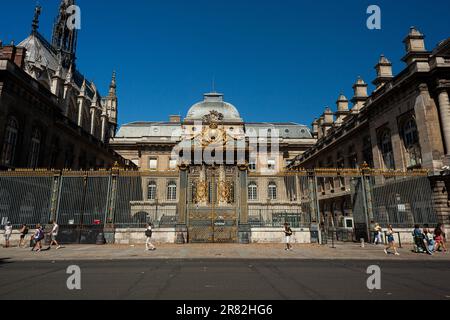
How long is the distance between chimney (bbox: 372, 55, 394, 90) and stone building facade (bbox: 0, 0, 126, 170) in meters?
32.0

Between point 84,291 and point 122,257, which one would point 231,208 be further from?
point 84,291

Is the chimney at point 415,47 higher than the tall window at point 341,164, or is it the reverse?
the chimney at point 415,47

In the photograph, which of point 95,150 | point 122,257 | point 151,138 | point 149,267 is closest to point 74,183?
point 122,257

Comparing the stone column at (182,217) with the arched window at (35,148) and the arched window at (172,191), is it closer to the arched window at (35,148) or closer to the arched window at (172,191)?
the arched window at (35,148)

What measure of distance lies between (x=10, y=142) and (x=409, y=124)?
31.4 m

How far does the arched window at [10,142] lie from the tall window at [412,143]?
Answer: 30900 millimetres

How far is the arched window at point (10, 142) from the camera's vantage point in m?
22.5

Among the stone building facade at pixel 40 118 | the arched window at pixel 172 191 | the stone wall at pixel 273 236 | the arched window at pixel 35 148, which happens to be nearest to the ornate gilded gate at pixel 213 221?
the stone wall at pixel 273 236

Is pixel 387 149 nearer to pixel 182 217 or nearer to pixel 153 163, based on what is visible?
pixel 182 217

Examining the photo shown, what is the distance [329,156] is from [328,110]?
9.47 m

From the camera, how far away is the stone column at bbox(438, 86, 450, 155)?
68.1 feet

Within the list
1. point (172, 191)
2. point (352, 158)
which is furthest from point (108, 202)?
point (352, 158)

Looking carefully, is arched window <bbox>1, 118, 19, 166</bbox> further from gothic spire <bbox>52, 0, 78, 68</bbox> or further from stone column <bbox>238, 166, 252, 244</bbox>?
gothic spire <bbox>52, 0, 78, 68</bbox>

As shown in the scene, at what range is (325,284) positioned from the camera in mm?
7020
